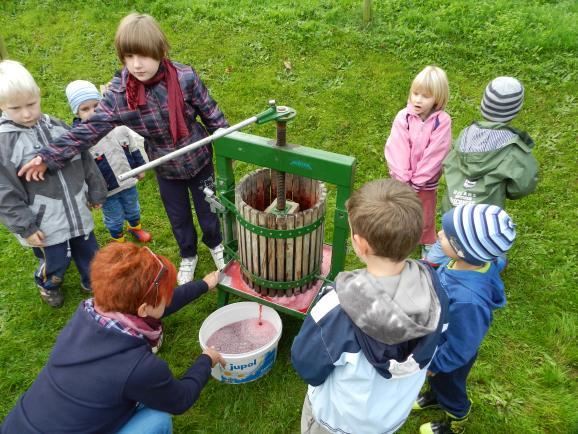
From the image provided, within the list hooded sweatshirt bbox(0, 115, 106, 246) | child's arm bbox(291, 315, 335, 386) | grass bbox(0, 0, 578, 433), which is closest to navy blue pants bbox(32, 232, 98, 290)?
hooded sweatshirt bbox(0, 115, 106, 246)

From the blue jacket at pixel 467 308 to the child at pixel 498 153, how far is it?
1.04 meters

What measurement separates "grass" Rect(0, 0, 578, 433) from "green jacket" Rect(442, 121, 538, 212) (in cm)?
109

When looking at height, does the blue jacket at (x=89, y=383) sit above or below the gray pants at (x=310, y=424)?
above

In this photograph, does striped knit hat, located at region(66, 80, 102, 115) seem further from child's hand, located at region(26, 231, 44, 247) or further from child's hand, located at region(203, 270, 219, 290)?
child's hand, located at region(203, 270, 219, 290)

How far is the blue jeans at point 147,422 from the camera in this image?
7.55 ft

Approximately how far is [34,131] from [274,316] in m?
2.01

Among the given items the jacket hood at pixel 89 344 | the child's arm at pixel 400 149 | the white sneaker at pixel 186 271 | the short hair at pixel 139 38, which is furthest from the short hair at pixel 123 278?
the child's arm at pixel 400 149

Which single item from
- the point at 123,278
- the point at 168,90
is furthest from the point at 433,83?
the point at 123,278

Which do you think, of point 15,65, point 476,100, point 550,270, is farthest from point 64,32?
point 550,270

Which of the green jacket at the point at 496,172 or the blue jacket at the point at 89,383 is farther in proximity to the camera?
the green jacket at the point at 496,172

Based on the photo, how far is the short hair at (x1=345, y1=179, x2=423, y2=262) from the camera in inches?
66.9

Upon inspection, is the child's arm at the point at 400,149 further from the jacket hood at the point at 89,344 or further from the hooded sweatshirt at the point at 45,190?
the jacket hood at the point at 89,344

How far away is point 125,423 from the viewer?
2.31 metres

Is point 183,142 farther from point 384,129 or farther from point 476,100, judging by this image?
point 476,100
